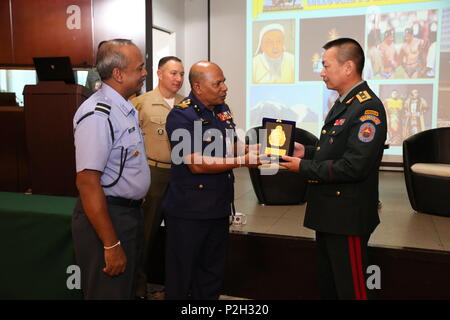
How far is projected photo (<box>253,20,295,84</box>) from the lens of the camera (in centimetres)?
580

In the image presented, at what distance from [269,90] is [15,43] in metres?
→ 3.63

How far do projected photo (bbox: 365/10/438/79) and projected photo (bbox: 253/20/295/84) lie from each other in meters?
1.02

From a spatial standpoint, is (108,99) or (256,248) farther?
(256,248)

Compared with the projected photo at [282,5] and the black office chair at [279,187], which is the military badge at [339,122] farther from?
the projected photo at [282,5]

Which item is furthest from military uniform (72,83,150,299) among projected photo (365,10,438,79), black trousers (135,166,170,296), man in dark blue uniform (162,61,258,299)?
projected photo (365,10,438,79)

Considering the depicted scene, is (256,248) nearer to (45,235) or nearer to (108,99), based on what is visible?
(45,235)

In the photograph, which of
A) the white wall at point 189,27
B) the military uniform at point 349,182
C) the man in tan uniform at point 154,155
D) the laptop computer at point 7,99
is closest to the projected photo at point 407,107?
the white wall at point 189,27

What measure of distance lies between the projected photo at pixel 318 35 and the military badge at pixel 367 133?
4.13 meters

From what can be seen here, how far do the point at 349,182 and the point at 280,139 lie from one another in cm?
44

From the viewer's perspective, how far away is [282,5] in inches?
225

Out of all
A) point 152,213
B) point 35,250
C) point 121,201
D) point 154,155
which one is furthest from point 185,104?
point 35,250

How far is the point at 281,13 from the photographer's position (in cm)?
573

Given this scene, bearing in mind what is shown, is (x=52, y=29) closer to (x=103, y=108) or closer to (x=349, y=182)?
(x=103, y=108)
